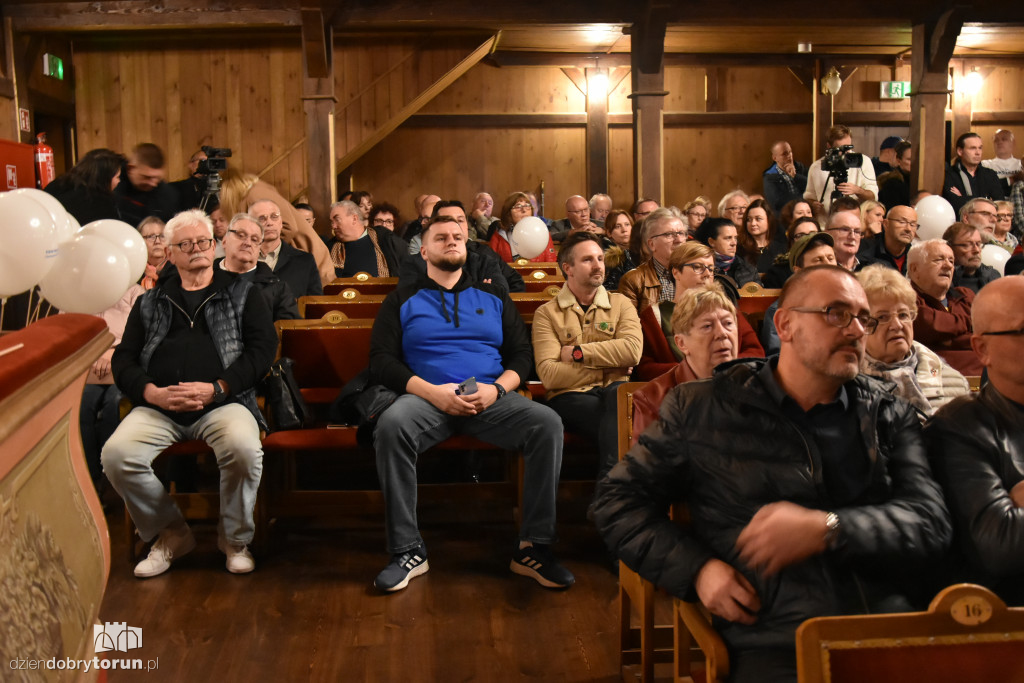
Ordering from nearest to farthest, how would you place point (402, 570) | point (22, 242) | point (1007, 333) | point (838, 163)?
point (1007, 333), point (22, 242), point (402, 570), point (838, 163)

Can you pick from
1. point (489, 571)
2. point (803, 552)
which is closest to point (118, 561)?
point (489, 571)

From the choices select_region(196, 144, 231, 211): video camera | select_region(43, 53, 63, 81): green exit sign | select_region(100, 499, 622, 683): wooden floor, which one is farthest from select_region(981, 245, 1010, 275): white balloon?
select_region(43, 53, 63, 81): green exit sign

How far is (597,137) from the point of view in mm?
9656

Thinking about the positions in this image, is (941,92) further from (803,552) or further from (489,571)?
(803,552)

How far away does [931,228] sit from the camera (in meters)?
5.93

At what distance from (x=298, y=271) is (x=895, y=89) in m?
7.95

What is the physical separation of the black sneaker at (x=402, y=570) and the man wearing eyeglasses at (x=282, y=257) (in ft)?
6.35

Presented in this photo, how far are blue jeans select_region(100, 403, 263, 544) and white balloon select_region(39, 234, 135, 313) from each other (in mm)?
442

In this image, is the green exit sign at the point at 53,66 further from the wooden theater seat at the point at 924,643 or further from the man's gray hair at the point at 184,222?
the wooden theater seat at the point at 924,643

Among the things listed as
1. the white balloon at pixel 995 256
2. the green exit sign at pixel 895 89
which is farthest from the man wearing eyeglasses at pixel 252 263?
the green exit sign at pixel 895 89

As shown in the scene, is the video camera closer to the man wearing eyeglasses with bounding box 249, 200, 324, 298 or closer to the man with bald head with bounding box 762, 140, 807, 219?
the man wearing eyeglasses with bounding box 249, 200, 324, 298

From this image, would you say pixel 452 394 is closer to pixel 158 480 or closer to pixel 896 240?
pixel 158 480

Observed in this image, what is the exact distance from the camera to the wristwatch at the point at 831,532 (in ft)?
4.70

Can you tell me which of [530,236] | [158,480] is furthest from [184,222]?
[530,236]
